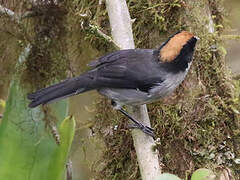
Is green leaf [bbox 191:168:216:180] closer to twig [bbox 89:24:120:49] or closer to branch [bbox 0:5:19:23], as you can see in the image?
twig [bbox 89:24:120:49]

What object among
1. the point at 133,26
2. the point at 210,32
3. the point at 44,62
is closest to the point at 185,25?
the point at 210,32

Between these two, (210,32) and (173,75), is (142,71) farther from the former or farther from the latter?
(210,32)

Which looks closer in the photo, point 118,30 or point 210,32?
point 118,30

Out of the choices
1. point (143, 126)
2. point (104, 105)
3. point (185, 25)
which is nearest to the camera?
point (143, 126)

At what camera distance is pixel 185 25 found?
7.37ft

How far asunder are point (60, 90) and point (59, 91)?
0.01 m

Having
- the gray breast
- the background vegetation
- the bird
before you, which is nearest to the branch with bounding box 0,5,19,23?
the background vegetation

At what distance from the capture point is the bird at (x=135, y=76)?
2.06 m

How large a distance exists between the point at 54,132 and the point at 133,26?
75 cm

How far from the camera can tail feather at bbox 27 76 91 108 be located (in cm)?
203

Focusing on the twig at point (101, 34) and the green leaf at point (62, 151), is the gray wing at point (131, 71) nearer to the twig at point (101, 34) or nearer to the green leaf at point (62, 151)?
the twig at point (101, 34)

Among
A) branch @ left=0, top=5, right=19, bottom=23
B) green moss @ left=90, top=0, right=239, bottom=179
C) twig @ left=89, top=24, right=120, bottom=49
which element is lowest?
green moss @ left=90, top=0, right=239, bottom=179

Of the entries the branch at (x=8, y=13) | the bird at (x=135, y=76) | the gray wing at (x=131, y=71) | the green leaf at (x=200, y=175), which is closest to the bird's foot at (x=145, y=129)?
the bird at (x=135, y=76)

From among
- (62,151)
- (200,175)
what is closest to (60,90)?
(62,151)
